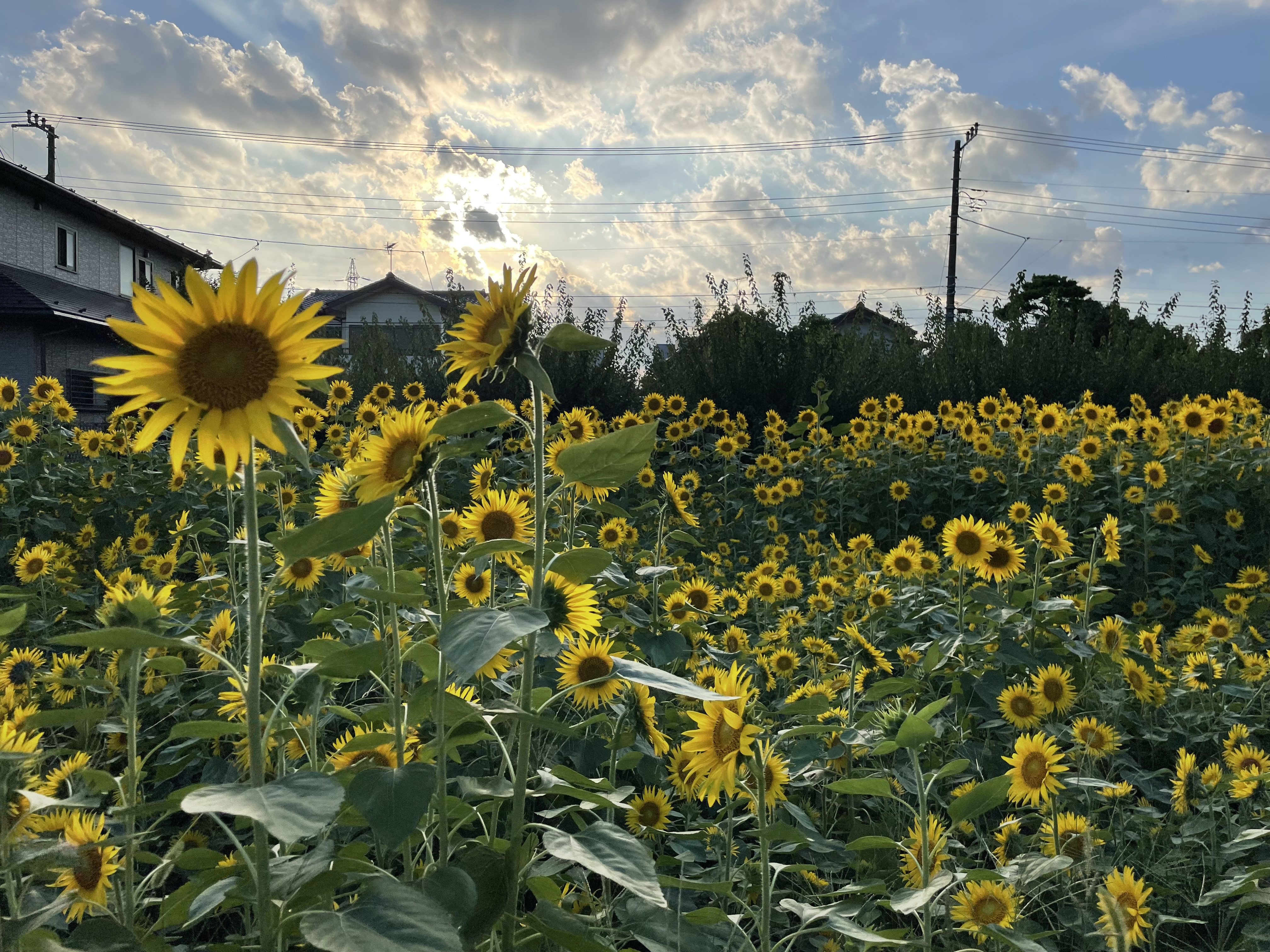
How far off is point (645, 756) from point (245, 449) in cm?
128

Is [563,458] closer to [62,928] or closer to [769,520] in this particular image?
[62,928]

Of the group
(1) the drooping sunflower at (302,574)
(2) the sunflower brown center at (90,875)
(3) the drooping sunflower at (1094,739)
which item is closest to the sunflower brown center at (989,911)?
(3) the drooping sunflower at (1094,739)

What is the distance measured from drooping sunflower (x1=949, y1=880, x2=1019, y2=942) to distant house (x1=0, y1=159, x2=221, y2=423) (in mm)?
19603

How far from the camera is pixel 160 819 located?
5.68 feet

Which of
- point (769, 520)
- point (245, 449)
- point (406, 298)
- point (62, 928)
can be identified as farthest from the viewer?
point (406, 298)

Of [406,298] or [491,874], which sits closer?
[491,874]

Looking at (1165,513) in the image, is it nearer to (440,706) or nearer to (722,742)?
(722,742)

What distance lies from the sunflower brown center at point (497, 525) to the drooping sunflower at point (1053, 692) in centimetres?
168

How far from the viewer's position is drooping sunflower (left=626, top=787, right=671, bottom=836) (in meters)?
1.92

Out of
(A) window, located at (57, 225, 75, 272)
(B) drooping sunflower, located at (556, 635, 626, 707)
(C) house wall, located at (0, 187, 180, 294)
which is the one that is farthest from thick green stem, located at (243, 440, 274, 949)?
(A) window, located at (57, 225, 75, 272)

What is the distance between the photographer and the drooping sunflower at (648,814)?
1.92m

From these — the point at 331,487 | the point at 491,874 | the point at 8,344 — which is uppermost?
the point at 8,344

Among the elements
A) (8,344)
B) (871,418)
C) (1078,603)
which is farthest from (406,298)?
(1078,603)

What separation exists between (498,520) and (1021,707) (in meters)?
1.69
